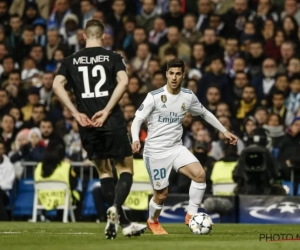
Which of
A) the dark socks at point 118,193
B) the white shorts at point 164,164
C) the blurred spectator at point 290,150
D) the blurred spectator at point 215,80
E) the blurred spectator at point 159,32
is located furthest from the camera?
the blurred spectator at point 159,32

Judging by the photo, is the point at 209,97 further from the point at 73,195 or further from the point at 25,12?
the point at 25,12

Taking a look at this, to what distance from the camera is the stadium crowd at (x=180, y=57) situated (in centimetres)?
1975

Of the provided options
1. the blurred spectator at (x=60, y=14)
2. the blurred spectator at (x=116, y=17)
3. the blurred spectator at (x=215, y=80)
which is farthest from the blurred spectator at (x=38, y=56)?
the blurred spectator at (x=215, y=80)

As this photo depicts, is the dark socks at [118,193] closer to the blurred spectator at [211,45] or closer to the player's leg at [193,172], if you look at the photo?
the player's leg at [193,172]

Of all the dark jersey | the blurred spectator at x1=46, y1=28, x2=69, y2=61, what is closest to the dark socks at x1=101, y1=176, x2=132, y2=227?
the dark jersey

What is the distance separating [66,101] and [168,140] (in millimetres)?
2130

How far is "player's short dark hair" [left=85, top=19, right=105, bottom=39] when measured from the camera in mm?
11828

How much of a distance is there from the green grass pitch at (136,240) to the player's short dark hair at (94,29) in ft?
7.29

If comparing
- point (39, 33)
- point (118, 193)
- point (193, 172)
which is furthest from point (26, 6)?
point (118, 193)

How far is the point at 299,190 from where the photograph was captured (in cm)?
1889

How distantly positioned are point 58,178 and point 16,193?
3.46ft

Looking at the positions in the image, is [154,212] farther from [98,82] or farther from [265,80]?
[265,80]

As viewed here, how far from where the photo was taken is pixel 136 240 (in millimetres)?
11602

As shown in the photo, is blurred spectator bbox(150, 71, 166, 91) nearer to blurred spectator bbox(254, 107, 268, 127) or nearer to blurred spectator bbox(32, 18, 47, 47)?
blurred spectator bbox(254, 107, 268, 127)
